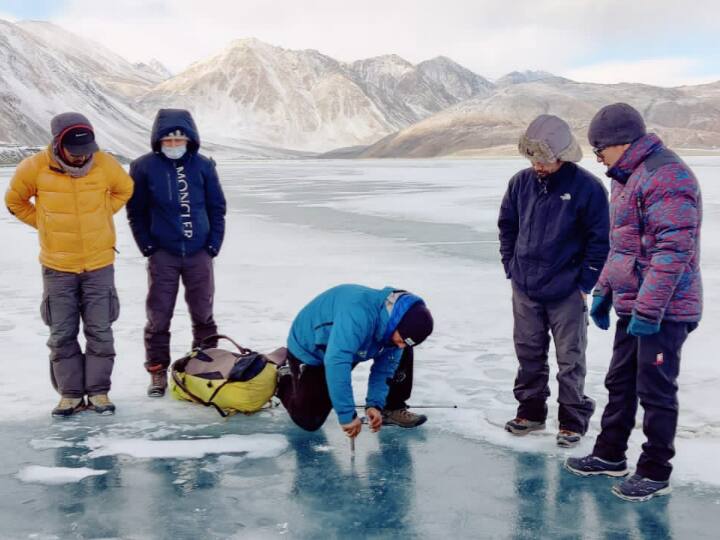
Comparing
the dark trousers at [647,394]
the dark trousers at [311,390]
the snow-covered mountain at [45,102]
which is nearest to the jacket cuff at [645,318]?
the dark trousers at [647,394]

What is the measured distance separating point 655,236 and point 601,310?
59cm

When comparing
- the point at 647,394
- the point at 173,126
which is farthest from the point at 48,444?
the point at 647,394

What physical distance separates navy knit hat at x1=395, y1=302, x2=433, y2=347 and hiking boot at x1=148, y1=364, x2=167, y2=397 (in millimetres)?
2390

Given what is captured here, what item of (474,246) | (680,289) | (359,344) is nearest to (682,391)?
(680,289)

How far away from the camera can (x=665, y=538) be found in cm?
359

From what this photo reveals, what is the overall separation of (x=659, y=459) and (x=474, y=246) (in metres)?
9.57

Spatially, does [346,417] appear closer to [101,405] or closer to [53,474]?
[53,474]

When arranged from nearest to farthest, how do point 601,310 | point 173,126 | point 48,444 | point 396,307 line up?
point 396,307, point 601,310, point 48,444, point 173,126

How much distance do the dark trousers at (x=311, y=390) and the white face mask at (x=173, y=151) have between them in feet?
5.82

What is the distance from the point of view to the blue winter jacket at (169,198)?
568 cm

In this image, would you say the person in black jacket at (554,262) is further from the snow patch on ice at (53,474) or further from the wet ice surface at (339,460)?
the snow patch on ice at (53,474)

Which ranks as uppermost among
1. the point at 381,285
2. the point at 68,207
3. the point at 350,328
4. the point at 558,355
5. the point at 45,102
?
the point at 45,102

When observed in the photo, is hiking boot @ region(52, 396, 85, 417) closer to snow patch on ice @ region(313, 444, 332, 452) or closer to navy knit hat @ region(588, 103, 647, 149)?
snow patch on ice @ region(313, 444, 332, 452)

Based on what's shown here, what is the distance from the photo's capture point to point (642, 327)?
377 centimetres
